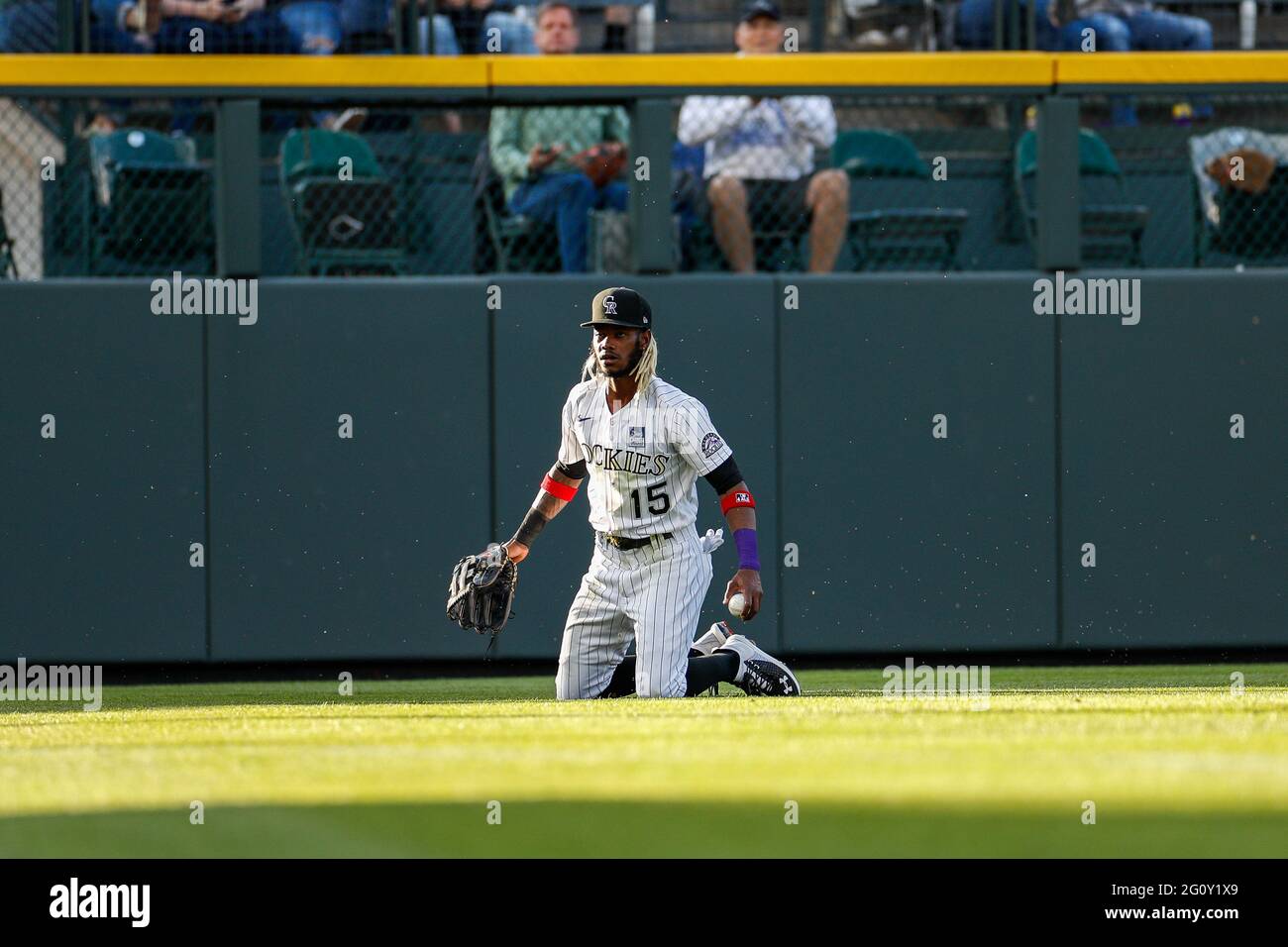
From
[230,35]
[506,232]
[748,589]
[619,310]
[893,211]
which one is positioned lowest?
[748,589]

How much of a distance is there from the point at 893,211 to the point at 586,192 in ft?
5.77

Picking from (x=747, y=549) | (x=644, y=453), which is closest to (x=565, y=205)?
(x=644, y=453)

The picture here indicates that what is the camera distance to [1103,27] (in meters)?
11.4

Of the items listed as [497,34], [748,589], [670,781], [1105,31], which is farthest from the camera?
[1105,31]

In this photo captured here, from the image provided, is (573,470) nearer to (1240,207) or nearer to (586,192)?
(586,192)

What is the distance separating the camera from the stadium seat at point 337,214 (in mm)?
10266

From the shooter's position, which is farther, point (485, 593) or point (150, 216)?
point (150, 216)

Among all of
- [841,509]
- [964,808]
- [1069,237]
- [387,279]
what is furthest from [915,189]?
[964,808]

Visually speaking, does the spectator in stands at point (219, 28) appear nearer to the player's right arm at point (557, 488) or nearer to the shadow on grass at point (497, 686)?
the shadow on grass at point (497, 686)

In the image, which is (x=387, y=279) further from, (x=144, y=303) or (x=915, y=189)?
(x=915, y=189)

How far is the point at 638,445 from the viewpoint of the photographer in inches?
294

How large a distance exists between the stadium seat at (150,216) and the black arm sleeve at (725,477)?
4184 mm

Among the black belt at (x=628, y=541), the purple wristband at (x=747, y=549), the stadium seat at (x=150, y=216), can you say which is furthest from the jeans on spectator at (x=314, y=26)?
the purple wristband at (x=747, y=549)
